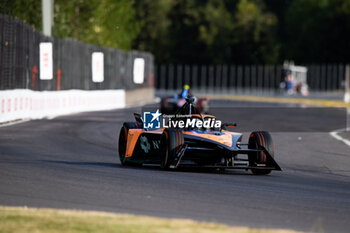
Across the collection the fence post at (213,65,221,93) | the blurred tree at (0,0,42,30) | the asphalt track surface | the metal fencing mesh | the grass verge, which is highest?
the blurred tree at (0,0,42,30)

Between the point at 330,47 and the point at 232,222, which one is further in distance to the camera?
the point at 330,47

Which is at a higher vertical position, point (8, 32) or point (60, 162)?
point (8, 32)

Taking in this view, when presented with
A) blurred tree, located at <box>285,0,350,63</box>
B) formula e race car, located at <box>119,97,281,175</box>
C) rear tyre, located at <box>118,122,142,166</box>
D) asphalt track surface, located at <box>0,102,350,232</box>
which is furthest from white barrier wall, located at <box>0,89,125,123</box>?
blurred tree, located at <box>285,0,350,63</box>

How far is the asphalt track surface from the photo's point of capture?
9.65 metres

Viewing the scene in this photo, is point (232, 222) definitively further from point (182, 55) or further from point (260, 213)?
point (182, 55)

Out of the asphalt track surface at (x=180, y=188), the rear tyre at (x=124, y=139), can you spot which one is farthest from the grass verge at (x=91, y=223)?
the rear tyre at (x=124, y=139)

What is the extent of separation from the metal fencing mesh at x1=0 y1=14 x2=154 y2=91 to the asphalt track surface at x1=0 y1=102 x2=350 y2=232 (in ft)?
Result: 26.1

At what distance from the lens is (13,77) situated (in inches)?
1053

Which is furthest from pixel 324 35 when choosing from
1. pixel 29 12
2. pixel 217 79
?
pixel 29 12

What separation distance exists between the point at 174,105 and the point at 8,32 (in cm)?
1105

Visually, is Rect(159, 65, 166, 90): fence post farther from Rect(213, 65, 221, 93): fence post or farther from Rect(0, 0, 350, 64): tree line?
Rect(0, 0, 350, 64): tree line

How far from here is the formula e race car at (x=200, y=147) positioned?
13.8 metres

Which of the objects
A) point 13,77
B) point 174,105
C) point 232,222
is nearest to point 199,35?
point 174,105

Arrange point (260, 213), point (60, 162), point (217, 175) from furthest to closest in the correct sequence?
point (60, 162) < point (217, 175) < point (260, 213)
